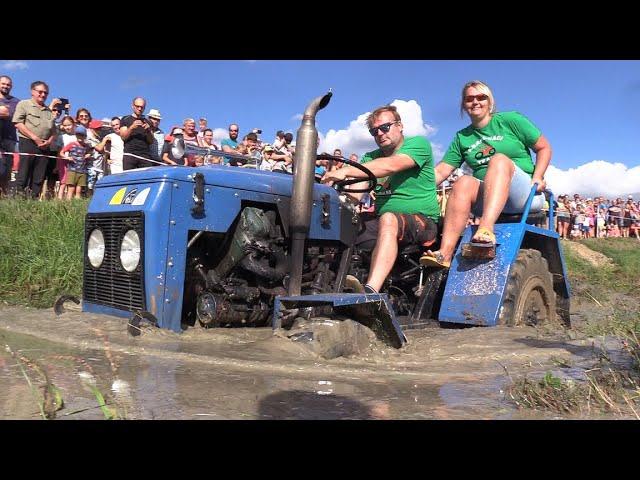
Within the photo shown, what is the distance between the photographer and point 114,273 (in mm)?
3416

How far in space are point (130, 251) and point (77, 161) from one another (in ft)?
18.9

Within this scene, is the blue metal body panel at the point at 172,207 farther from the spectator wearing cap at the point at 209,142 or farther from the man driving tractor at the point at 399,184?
the spectator wearing cap at the point at 209,142

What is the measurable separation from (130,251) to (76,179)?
5.81 meters

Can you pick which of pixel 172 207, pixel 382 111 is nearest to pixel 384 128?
pixel 382 111

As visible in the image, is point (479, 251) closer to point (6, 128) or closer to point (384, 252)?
point (384, 252)

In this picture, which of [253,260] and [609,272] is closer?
[253,260]

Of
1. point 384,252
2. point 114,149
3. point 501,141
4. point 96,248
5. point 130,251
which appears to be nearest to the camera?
point 130,251

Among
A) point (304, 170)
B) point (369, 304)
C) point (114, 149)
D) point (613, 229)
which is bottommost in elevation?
point (369, 304)

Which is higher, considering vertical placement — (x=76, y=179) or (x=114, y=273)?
(x=76, y=179)

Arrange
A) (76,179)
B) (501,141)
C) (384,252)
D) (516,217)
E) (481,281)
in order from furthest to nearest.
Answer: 1. (76,179)
2. (516,217)
3. (501,141)
4. (481,281)
5. (384,252)

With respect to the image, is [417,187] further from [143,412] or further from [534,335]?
[143,412]

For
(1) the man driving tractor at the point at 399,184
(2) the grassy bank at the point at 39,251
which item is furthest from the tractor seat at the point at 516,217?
(2) the grassy bank at the point at 39,251

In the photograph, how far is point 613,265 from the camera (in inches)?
476
